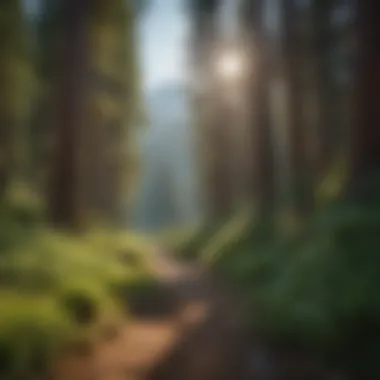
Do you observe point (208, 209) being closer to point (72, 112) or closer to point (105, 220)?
point (105, 220)

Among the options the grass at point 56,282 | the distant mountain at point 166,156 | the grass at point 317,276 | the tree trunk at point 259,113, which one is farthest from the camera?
the tree trunk at point 259,113

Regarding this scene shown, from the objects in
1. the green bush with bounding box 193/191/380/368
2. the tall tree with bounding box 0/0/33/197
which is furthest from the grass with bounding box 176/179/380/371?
the tall tree with bounding box 0/0/33/197

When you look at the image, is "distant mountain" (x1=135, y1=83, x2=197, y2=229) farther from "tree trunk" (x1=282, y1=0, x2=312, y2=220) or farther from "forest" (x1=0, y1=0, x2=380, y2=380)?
"tree trunk" (x1=282, y1=0, x2=312, y2=220)

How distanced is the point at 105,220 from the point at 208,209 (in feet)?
1.05

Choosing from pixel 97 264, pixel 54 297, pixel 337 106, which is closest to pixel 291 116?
pixel 337 106

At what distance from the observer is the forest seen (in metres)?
1.90

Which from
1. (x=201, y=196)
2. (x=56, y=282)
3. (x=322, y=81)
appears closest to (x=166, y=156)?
(x=201, y=196)

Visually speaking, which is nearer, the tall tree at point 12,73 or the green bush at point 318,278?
the green bush at point 318,278

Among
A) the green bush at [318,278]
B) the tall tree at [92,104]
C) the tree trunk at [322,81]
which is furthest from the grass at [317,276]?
the tall tree at [92,104]

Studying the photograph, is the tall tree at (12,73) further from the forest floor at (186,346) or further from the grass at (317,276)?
the grass at (317,276)

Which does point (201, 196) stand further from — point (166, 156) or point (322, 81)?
point (322, 81)

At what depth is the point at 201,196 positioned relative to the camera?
2150 millimetres

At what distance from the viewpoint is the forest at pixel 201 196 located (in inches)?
74.8

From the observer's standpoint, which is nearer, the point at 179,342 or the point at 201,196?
the point at 179,342
